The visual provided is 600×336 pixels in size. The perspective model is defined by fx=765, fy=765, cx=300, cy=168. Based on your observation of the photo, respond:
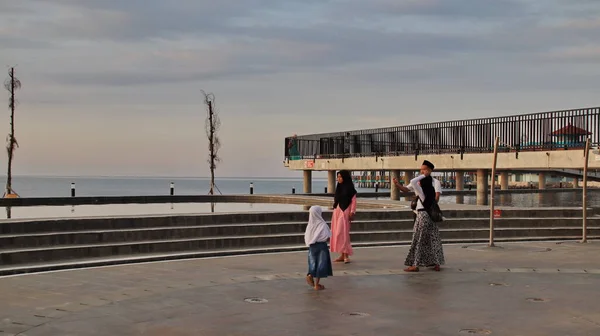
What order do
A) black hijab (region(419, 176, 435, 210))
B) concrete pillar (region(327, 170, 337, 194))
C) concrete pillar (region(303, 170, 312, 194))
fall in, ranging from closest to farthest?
black hijab (region(419, 176, 435, 210)) < concrete pillar (region(327, 170, 337, 194)) < concrete pillar (region(303, 170, 312, 194))

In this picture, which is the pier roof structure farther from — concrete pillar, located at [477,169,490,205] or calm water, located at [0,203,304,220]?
calm water, located at [0,203,304,220]

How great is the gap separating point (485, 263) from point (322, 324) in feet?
20.1

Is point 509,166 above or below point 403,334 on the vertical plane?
above

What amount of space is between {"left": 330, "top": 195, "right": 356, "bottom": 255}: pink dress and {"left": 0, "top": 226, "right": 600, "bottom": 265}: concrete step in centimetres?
235

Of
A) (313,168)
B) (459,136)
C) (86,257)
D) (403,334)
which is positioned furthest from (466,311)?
(313,168)

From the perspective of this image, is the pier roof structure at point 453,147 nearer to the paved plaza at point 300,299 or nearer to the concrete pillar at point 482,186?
the concrete pillar at point 482,186

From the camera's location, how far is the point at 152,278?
1141 cm

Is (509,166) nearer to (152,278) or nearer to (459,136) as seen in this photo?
(459,136)

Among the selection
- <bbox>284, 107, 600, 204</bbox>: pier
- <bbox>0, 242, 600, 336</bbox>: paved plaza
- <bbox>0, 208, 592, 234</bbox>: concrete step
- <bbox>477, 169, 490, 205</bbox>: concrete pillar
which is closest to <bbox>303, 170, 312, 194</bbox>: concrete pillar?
<bbox>284, 107, 600, 204</bbox>: pier

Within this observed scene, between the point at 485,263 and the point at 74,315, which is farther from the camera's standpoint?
the point at 485,263

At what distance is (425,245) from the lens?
1255cm

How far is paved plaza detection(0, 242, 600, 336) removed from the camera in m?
8.07

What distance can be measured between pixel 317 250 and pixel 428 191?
2.73 meters

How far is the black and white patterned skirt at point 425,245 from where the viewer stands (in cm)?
1252
